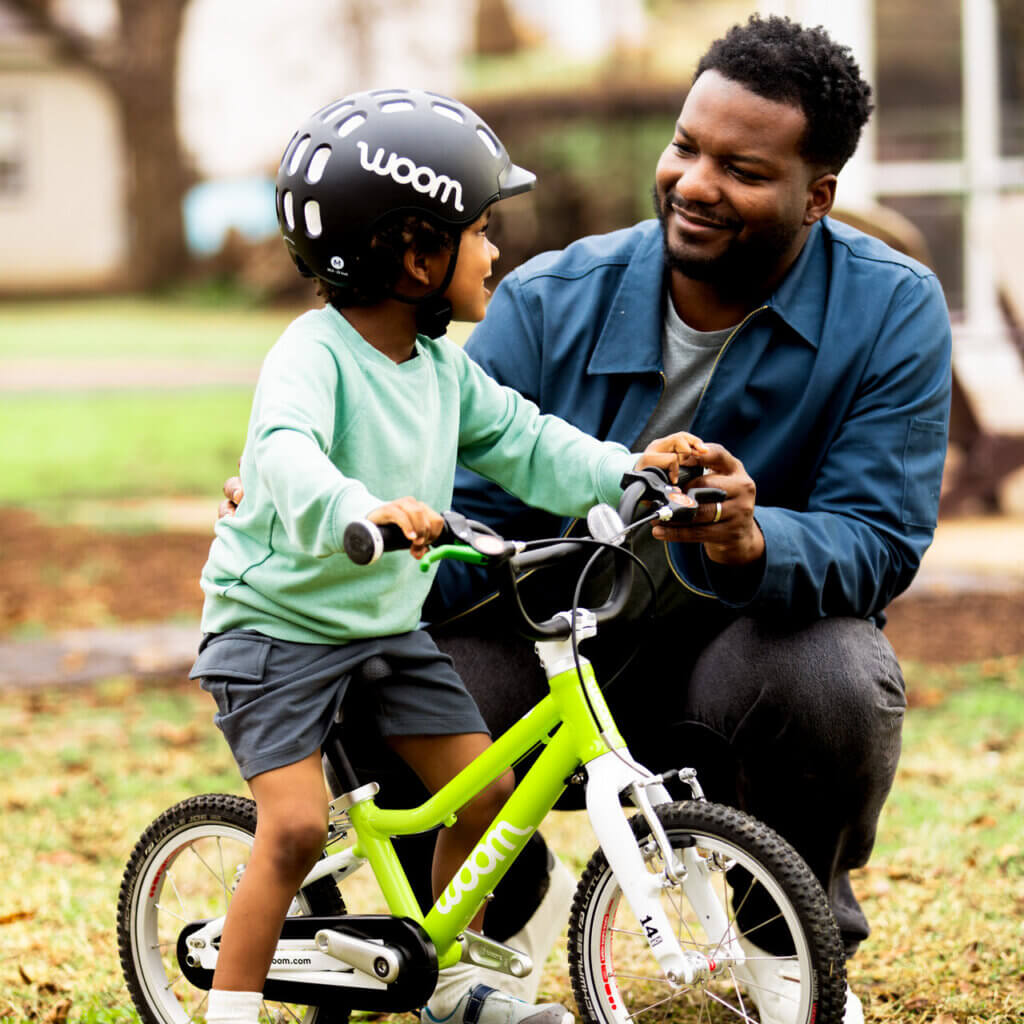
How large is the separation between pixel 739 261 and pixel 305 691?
44.9 inches

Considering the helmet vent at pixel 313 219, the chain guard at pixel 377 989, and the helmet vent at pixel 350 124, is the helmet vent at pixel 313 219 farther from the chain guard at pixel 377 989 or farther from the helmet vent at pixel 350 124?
the chain guard at pixel 377 989

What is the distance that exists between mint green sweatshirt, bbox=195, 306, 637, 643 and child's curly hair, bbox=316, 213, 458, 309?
0.07 m

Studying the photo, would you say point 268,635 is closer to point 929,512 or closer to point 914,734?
point 929,512

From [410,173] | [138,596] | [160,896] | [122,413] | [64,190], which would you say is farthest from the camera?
[64,190]

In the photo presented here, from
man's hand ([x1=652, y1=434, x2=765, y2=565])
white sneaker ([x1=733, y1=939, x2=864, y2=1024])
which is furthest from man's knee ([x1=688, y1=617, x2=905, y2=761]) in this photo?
white sneaker ([x1=733, y1=939, x2=864, y2=1024])

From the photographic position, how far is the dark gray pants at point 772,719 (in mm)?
2795

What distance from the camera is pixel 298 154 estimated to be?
2.57 meters

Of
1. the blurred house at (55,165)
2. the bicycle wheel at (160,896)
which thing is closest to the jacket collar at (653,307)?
the bicycle wheel at (160,896)

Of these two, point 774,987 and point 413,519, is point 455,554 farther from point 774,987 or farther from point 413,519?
point 774,987

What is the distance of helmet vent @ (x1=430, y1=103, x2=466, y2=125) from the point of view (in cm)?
257

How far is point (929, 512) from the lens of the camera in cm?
298

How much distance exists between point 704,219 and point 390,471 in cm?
82

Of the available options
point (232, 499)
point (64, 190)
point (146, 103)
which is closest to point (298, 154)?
point (232, 499)

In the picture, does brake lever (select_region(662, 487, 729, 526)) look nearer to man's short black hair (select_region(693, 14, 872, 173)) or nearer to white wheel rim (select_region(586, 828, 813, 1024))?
white wheel rim (select_region(586, 828, 813, 1024))
